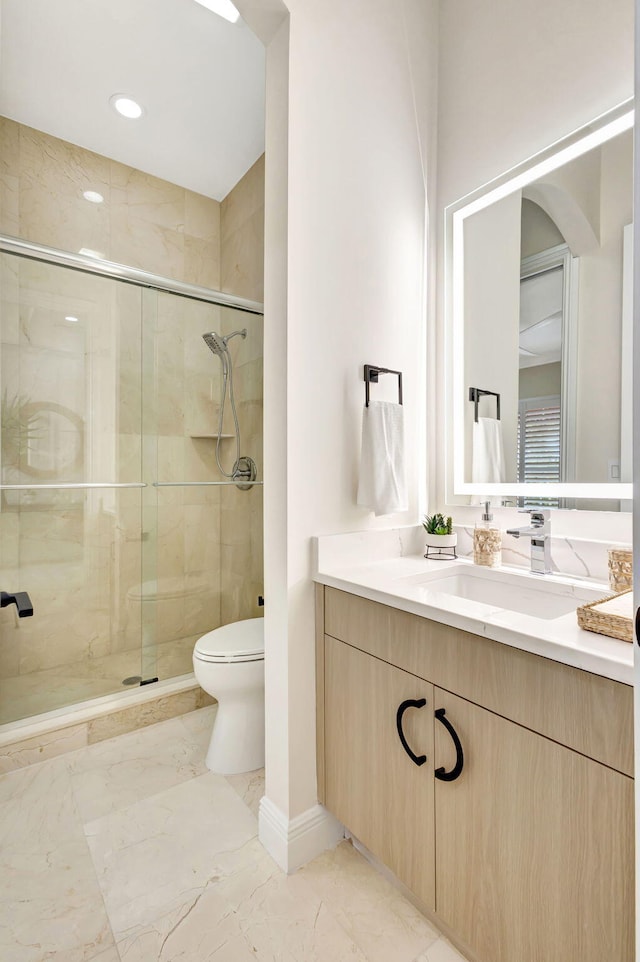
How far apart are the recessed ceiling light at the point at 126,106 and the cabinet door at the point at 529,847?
8.43 feet

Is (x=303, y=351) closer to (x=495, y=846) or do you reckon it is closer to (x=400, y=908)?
(x=495, y=846)

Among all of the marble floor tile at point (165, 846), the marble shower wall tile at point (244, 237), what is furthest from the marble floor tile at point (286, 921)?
the marble shower wall tile at point (244, 237)

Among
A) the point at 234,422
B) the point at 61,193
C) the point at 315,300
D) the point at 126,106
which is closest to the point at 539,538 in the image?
the point at 315,300

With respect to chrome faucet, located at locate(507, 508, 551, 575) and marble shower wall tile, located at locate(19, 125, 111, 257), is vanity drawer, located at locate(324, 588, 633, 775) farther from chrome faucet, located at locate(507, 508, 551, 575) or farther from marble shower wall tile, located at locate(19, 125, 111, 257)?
marble shower wall tile, located at locate(19, 125, 111, 257)

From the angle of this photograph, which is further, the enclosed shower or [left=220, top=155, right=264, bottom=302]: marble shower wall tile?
[left=220, top=155, right=264, bottom=302]: marble shower wall tile

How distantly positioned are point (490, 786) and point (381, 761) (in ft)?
1.09

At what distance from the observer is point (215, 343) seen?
2.31 m

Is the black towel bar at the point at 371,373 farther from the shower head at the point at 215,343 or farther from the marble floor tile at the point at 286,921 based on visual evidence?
the marble floor tile at the point at 286,921

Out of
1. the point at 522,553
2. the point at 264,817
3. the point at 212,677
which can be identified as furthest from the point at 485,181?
the point at 264,817

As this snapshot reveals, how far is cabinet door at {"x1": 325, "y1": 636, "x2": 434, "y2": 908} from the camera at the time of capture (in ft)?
3.40

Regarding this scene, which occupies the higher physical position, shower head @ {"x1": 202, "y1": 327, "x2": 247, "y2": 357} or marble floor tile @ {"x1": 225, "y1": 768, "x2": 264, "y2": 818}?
shower head @ {"x1": 202, "y1": 327, "x2": 247, "y2": 357}

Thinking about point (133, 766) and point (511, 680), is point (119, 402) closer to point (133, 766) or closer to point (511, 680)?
point (133, 766)

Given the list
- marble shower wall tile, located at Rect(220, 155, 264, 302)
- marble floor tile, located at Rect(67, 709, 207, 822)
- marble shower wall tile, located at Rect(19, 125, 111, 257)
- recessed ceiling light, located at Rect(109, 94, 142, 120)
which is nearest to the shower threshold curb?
marble floor tile, located at Rect(67, 709, 207, 822)

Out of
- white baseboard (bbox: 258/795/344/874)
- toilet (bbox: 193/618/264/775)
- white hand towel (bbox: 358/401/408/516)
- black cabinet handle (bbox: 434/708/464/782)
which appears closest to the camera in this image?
black cabinet handle (bbox: 434/708/464/782)
